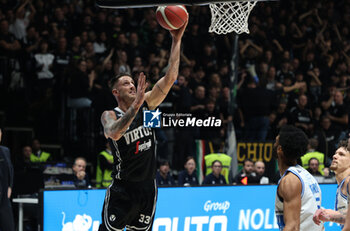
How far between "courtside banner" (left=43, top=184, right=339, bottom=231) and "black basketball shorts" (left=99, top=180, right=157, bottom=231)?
2680mm

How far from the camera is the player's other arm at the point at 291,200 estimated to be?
4691mm

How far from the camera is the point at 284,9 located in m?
18.5

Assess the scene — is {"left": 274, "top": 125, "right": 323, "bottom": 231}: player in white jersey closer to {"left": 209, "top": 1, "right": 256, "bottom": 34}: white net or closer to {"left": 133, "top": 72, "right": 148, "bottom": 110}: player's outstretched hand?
{"left": 133, "top": 72, "right": 148, "bottom": 110}: player's outstretched hand

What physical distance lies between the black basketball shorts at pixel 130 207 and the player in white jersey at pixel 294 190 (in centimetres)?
152

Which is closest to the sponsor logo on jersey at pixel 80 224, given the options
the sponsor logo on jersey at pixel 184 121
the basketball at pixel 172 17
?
the sponsor logo on jersey at pixel 184 121

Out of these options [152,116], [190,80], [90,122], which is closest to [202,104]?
[190,80]

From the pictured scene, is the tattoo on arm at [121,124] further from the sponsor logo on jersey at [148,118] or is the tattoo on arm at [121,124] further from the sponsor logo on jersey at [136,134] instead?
the sponsor logo on jersey at [148,118]

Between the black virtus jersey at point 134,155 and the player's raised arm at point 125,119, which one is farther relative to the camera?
the black virtus jersey at point 134,155

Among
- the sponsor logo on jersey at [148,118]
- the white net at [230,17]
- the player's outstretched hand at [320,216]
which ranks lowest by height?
the player's outstretched hand at [320,216]

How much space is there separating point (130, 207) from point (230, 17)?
2927 mm

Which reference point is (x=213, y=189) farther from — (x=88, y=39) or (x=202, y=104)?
(x=88, y=39)

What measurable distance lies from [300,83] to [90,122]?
542 cm

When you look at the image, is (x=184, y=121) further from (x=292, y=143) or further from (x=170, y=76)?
(x=292, y=143)

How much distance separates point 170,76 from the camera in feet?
19.7
